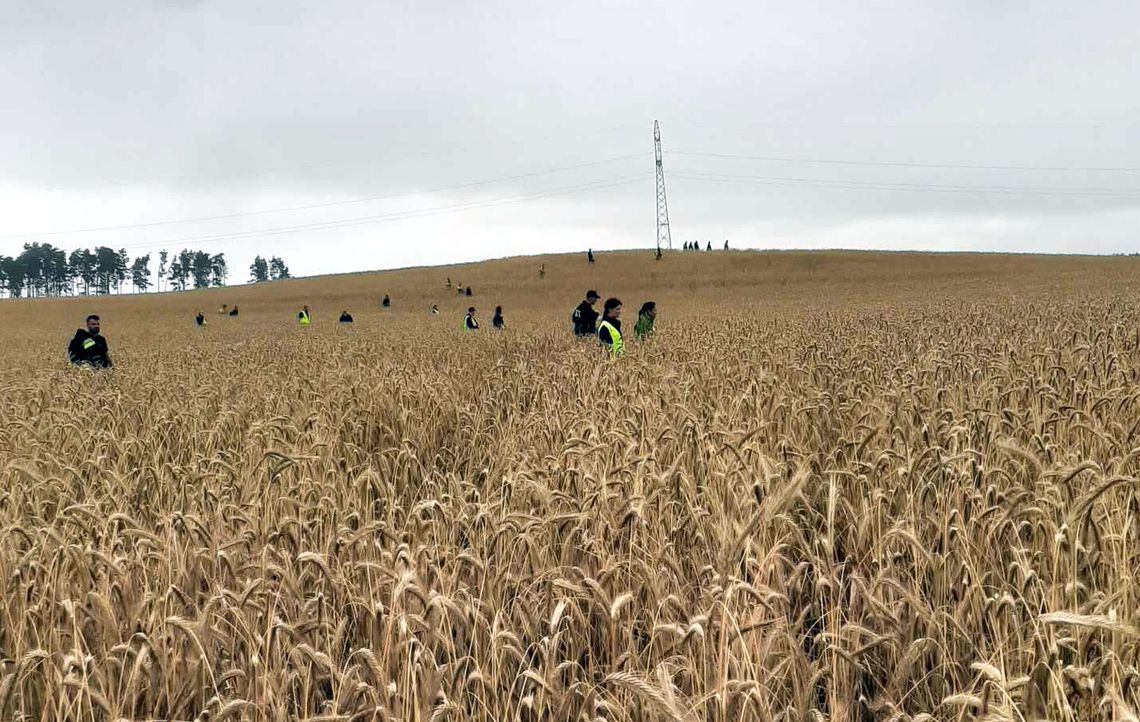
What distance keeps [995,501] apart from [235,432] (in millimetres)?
5274

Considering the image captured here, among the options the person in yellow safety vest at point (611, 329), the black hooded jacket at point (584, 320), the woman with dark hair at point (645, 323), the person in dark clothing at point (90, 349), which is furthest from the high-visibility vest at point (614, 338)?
the person in dark clothing at point (90, 349)

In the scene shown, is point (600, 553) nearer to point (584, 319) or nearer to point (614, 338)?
point (614, 338)

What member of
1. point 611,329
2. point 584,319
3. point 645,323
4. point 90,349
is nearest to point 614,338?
point 611,329

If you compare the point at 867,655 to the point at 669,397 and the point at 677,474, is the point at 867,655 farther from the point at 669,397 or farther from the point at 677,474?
the point at 669,397

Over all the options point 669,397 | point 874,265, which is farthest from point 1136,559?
point 874,265

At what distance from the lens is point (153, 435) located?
5.36 metres

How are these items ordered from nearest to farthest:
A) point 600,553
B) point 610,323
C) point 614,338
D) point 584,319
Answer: point 600,553
point 614,338
point 610,323
point 584,319

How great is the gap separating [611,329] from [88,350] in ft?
28.4

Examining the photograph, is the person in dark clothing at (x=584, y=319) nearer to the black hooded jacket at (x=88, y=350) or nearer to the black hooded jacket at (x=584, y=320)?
the black hooded jacket at (x=584, y=320)

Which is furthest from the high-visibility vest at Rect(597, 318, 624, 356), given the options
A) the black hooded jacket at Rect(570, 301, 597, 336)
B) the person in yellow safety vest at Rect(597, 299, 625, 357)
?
the black hooded jacket at Rect(570, 301, 597, 336)

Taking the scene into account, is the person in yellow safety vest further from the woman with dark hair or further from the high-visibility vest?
the woman with dark hair

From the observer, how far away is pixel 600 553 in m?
2.89

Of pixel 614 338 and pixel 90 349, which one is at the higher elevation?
pixel 90 349

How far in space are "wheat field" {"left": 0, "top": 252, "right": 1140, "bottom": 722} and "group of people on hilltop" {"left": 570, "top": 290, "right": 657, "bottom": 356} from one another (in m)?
2.85
